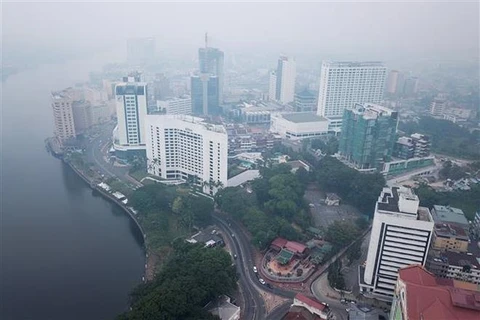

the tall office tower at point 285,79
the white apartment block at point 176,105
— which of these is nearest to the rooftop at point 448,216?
the white apartment block at point 176,105

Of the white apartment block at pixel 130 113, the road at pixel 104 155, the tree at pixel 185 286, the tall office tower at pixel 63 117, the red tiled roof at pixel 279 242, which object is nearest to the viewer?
the tree at pixel 185 286

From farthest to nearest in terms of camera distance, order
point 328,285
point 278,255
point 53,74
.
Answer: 1. point 53,74
2. point 278,255
3. point 328,285

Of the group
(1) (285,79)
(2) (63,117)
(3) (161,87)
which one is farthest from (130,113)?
(1) (285,79)

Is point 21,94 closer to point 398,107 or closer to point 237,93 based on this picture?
point 237,93

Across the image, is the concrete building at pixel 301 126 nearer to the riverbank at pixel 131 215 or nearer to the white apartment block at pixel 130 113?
the white apartment block at pixel 130 113

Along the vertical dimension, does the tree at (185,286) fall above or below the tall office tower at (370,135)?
below

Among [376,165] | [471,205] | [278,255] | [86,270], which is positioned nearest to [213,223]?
[278,255]

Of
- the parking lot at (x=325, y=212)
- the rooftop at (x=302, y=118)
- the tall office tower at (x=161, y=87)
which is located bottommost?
the parking lot at (x=325, y=212)

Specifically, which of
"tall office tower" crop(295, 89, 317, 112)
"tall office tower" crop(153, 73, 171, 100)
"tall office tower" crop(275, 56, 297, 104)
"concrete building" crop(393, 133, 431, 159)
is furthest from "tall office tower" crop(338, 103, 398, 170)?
"tall office tower" crop(153, 73, 171, 100)
